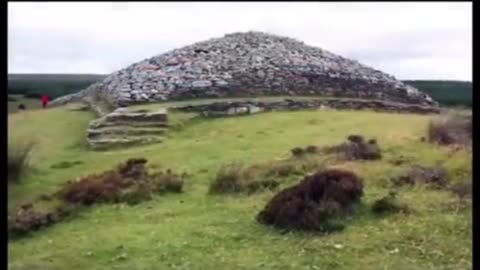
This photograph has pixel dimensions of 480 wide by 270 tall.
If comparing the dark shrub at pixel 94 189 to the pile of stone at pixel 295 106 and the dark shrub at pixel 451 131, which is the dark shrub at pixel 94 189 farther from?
the pile of stone at pixel 295 106

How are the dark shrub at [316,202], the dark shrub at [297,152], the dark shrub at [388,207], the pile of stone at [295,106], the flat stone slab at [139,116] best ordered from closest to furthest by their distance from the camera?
the dark shrub at [316,202] → the dark shrub at [388,207] → the dark shrub at [297,152] → the flat stone slab at [139,116] → the pile of stone at [295,106]

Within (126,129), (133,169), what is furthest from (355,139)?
(126,129)

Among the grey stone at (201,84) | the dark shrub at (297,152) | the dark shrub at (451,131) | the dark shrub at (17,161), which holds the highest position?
the grey stone at (201,84)

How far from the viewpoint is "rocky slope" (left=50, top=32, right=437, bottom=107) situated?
28.0 meters

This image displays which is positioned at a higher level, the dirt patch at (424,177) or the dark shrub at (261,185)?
the dirt patch at (424,177)

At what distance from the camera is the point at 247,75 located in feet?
96.7

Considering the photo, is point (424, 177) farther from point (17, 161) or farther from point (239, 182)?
point (17, 161)

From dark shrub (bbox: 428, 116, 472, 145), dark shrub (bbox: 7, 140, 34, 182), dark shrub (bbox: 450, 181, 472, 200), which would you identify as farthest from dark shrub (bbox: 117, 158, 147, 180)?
dark shrub (bbox: 7, 140, 34, 182)

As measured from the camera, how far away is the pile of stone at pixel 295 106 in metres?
25.2

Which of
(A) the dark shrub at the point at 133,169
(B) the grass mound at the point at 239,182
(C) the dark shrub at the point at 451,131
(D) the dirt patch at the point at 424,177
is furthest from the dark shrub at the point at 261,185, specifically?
(C) the dark shrub at the point at 451,131

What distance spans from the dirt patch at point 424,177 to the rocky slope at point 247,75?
13.6m

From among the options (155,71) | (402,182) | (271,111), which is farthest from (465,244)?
(155,71)

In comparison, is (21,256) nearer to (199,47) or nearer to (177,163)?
(177,163)

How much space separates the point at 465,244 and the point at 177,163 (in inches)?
319
